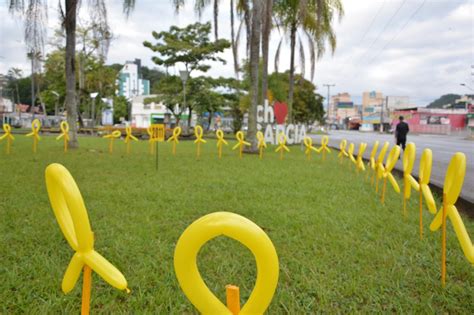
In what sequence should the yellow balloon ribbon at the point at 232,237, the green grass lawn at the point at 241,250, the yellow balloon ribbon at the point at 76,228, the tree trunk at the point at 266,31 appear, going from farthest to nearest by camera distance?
the tree trunk at the point at 266,31
the green grass lawn at the point at 241,250
the yellow balloon ribbon at the point at 76,228
the yellow balloon ribbon at the point at 232,237

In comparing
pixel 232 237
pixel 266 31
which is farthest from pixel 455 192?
pixel 266 31

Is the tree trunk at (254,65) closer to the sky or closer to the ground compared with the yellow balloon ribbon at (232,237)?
closer to the sky

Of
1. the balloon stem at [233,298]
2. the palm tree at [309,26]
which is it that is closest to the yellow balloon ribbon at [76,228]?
the balloon stem at [233,298]

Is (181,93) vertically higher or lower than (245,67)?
lower

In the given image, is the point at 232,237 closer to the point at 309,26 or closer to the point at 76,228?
the point at 76,228

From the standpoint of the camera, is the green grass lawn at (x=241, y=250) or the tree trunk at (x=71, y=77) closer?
the green grass lawn at (x=241, y=250)

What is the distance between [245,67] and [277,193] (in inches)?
880

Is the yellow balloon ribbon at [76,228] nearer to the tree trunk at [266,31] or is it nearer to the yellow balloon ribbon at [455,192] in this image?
the yellow balloon ribbon at [455,192]

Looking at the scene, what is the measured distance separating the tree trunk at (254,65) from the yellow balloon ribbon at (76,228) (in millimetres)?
10942

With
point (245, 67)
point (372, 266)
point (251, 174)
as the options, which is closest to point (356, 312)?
point (372, 266)

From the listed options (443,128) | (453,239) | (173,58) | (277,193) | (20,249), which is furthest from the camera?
(443,128)

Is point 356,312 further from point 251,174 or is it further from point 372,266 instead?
point 251,174

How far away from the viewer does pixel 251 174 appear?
8148mm

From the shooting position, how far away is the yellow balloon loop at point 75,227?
144 cm
